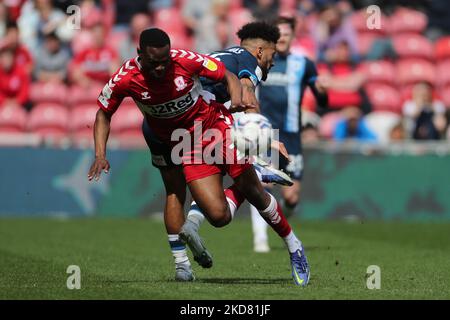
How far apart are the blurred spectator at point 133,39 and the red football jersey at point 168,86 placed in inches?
474

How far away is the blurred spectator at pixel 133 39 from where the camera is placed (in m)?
21.3

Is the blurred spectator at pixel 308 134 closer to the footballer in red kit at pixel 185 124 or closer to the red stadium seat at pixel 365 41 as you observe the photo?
the red stadium seat at pixel 365 41

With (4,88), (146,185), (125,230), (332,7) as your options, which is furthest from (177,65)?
(332,7)

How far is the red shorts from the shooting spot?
371 inches

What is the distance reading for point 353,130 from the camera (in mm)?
19859

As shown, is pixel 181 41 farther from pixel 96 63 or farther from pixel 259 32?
pixel 259 32

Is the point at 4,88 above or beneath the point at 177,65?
above

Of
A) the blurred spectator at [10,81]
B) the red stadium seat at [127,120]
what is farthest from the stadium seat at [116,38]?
the blurred spectator at [10,81]

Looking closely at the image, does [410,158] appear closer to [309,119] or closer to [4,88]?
[309,119]

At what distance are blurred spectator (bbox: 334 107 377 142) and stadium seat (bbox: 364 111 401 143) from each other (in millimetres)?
729

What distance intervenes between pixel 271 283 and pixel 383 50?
546 inches

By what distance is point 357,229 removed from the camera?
1695 cm

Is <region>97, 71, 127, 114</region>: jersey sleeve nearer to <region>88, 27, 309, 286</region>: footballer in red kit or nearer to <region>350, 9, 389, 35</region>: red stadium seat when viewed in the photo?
<region>88, 27, 309, 286</region>: footballer in red kit

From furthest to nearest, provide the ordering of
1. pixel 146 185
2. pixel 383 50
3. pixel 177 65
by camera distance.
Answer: pixel 383 50 < pixel 146 185 < pixel 177 65
